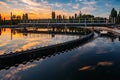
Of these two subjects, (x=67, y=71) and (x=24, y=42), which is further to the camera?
(x=24, y=42)

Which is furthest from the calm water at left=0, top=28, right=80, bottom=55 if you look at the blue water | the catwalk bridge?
the catwalk bridge

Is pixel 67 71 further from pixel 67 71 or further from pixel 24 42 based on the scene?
pixel 24 42

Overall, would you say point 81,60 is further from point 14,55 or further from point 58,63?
point 14,55

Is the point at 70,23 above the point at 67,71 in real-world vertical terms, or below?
above

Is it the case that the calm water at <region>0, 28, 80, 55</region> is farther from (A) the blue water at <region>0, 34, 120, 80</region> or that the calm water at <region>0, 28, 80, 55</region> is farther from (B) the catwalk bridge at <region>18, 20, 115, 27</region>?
(B) the catwalk bridge at <region>18, 20, 115, 27</region>

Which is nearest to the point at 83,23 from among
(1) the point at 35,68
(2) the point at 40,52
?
(2) the point at 40,52

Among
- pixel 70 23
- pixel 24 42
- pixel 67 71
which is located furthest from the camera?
pixel 70 23

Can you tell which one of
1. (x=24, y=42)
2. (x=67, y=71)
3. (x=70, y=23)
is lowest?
(x=67, y=71)

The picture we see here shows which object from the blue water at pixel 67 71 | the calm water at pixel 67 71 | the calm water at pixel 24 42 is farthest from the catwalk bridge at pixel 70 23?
the calm water at pixel 67 71

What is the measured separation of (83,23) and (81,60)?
90.9 meters

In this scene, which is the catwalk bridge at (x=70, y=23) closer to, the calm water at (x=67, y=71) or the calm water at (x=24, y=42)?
the calm water at (x=24, y=42)

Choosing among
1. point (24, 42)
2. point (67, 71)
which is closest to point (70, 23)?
point (24, 42)

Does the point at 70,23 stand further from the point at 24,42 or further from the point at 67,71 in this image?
the point at 67,71

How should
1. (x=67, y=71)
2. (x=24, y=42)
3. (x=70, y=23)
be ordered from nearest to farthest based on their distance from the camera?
(x=67, y=71) → (x=24, y=42) → (x=70, y=23)
